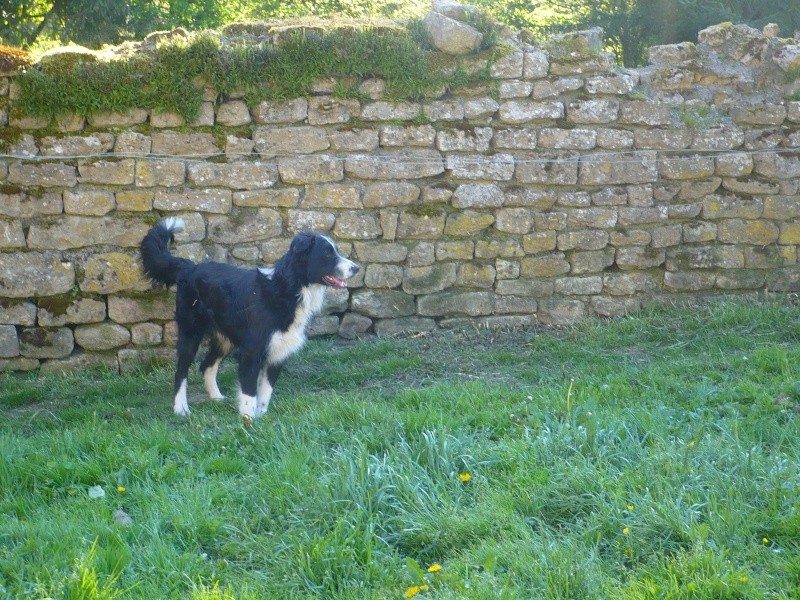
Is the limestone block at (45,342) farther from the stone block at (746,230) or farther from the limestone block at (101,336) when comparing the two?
the stone block at (746,230)

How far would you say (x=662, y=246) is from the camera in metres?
7.64

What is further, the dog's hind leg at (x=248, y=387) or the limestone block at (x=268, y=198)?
the limestone block at (x=268, y=198)

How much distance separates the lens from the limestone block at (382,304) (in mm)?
7465

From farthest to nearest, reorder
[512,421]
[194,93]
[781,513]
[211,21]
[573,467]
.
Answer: [211,21], [194,93], [512,421], [573,467], [781,513]

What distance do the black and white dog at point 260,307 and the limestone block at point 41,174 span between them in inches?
59.3

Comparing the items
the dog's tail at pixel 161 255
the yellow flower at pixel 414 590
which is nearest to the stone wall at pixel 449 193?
the dog's tail at pixel 161 255

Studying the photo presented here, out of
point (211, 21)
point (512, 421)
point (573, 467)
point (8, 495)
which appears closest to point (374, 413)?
point (512, 421)

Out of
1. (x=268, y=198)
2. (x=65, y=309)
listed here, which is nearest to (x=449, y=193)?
(x=268, y=198)

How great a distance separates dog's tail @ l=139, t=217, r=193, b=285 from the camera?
6426mm

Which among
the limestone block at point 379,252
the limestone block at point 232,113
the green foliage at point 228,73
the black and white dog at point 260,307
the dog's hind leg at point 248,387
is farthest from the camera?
the limestone block at point 379,252

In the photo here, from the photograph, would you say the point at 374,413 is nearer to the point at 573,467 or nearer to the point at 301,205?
the point at 573,467

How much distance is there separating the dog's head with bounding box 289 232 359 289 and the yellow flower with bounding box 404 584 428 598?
2.86 meters

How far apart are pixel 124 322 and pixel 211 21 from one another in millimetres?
7793

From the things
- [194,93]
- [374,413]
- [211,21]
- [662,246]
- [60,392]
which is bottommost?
[60,392]
